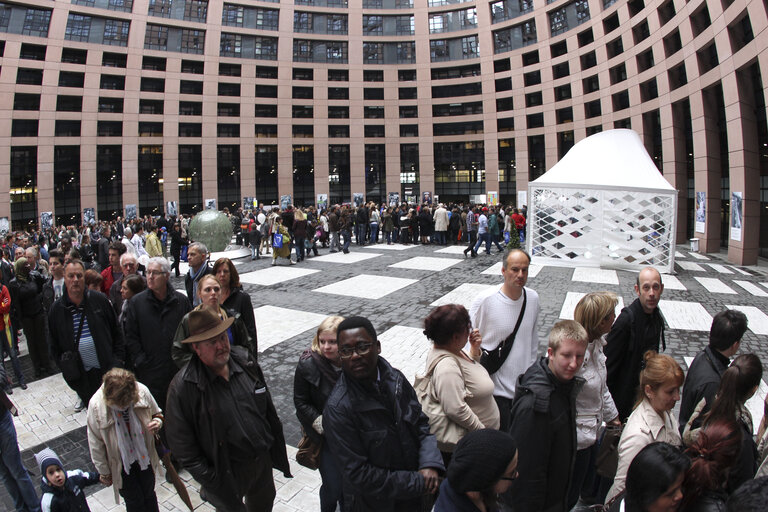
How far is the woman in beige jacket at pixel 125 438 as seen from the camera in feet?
11.3

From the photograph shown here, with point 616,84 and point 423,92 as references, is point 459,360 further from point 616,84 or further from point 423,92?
point 423,92

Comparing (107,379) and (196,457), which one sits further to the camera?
(107,379)

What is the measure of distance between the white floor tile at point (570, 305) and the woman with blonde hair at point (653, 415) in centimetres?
585

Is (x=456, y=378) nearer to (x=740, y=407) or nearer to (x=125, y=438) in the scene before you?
(x=740, y=407)

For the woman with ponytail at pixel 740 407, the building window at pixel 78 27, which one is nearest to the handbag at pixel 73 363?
the woman with ponytail at pixel 740 407

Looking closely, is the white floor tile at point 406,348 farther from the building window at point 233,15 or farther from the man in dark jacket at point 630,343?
the building window at point 233,15

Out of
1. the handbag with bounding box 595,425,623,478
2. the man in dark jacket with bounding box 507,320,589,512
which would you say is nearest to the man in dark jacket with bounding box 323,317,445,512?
the man in dark jacket with bounding box 507,320,589,512

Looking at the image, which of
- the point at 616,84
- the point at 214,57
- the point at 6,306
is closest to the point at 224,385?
the point at 6,306

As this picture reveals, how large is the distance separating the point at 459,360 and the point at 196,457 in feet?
6.09

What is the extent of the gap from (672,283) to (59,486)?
48.6 ft

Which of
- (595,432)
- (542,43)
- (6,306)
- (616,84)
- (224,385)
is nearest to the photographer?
(224,385)

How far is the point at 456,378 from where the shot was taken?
2.93 metres

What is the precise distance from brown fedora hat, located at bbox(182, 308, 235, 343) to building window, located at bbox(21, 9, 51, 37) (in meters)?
51.7

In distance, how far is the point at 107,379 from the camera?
347 centimetres
